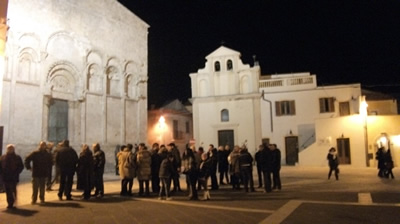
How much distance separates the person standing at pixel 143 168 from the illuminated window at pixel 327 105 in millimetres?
22475

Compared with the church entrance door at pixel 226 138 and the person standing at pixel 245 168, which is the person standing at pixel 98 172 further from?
the church entrance door at pixel 226 138

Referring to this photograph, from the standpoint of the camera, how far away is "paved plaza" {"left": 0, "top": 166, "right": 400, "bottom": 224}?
802 cm

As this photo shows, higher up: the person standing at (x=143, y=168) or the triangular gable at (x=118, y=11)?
the triangular gable at (x=118, y=11)

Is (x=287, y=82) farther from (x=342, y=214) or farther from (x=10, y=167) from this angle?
(x=10, y=167)

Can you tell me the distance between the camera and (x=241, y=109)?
111ft

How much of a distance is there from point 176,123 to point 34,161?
101 ft

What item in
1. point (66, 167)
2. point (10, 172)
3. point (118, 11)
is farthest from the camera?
point (118, 11)

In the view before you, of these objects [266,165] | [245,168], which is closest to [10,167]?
[245,168]

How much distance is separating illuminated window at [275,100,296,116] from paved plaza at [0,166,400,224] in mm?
19725

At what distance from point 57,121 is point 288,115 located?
19161 mm

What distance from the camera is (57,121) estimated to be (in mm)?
21344

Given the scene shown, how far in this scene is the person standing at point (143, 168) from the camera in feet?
39.3

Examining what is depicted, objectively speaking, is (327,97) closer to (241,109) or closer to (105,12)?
(241,109)

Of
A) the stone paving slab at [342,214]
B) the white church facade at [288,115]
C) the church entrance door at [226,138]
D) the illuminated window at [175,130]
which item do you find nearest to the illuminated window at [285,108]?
the white church facade at [288,115]
